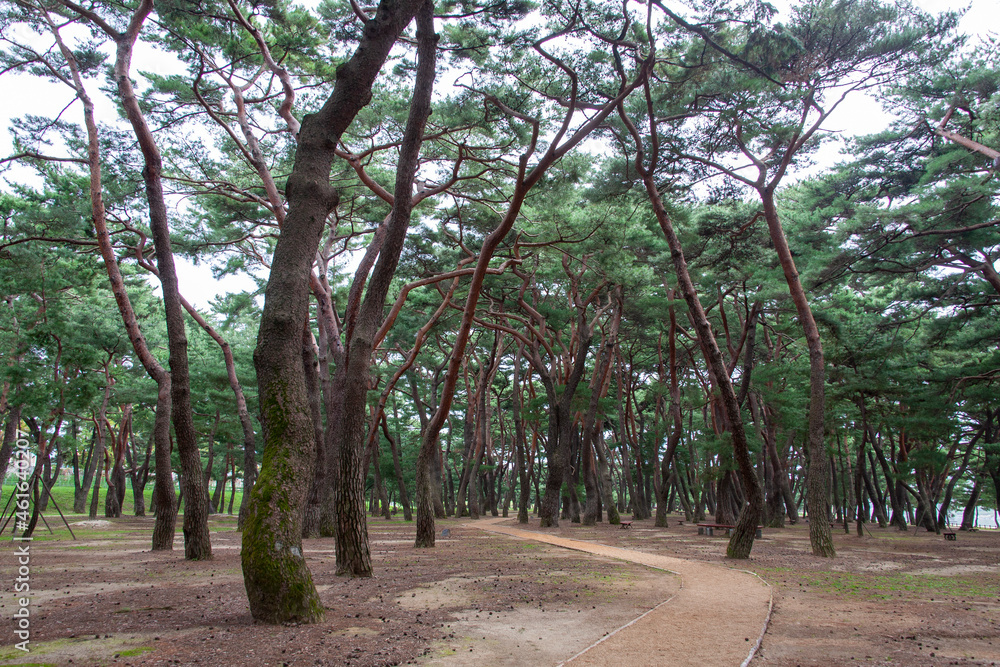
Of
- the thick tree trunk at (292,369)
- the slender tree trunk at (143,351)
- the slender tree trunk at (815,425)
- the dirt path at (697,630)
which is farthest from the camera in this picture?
the slender tree trunk at (815,425)

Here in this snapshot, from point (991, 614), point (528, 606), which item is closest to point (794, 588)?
point (991, 614)

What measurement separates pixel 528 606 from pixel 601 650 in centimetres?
163

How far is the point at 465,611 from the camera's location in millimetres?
5152

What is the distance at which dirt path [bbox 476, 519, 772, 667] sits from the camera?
375 cm

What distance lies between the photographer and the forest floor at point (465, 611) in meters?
3.78

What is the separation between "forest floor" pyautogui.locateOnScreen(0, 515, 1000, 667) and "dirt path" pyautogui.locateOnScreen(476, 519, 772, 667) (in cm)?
9

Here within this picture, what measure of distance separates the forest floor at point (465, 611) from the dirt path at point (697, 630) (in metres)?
0.09

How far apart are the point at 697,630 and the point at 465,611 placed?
74.3 inches

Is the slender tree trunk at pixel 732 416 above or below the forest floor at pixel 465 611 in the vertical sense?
above

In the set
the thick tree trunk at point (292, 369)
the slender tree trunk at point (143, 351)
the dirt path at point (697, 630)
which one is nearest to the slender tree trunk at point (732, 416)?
the dirt path at point (697, 630)

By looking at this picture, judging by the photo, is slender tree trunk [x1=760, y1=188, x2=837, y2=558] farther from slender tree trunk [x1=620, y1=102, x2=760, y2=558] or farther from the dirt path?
the dirt path

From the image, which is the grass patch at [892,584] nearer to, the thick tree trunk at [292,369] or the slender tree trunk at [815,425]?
the slender tree trunk at [815,425]

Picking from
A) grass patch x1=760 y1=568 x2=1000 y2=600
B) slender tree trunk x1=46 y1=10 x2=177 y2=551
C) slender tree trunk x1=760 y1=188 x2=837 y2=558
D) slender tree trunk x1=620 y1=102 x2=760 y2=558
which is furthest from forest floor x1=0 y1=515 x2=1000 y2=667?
slender tree trunk x1=760 y1=188 x2=837 y2=558

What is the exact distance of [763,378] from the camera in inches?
651
